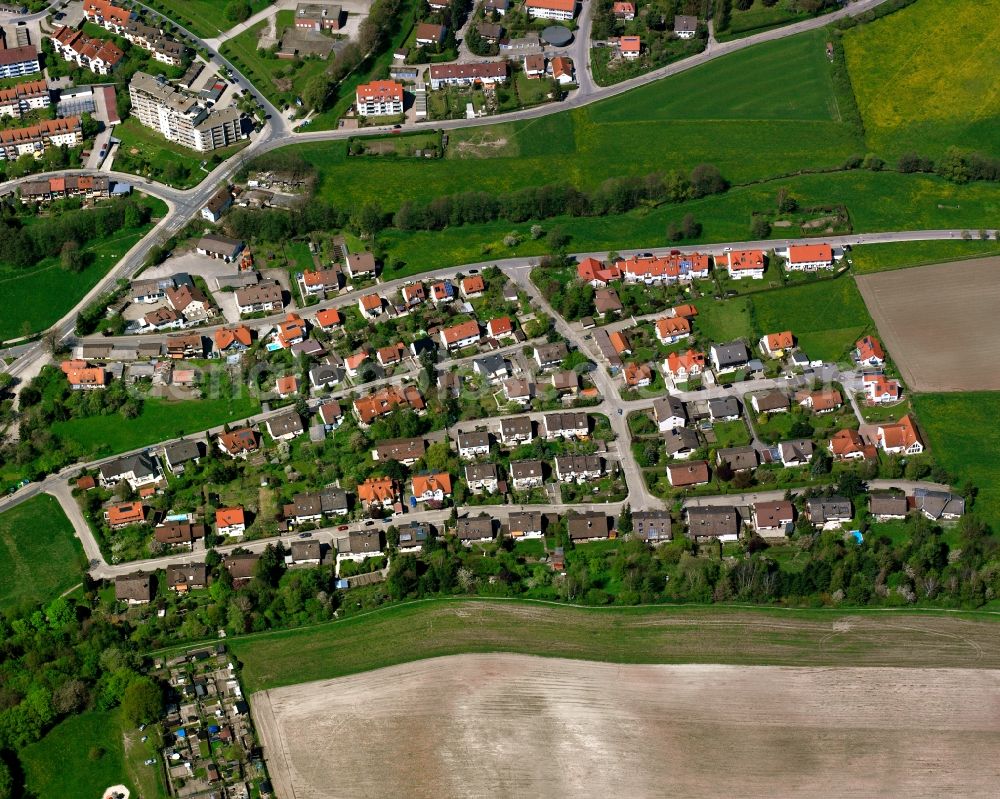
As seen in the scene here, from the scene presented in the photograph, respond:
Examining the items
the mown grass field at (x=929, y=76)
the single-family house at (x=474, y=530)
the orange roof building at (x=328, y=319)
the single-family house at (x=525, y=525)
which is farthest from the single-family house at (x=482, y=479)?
the mown grass field at (x=929, y=76)

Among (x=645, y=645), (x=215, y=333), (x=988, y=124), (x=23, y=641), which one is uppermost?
(x=988, y=124)

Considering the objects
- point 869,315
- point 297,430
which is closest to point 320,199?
point 297,430

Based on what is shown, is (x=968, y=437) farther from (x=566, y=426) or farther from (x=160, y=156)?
(x=160, y=156)

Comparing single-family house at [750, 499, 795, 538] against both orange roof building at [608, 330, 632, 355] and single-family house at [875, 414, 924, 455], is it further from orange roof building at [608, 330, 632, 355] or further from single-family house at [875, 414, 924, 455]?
orange roof building at [608, 330, 632, 355]

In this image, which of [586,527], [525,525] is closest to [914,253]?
[586,527]

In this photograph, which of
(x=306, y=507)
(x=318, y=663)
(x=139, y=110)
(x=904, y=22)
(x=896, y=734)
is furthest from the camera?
(x=904, y=22)

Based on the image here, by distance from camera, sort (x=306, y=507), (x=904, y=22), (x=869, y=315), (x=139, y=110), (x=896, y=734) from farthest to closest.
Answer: (x=904, y=22) → (x=139, y=110) → (x=869, y=315) → (x=306, y=507) → (x=896, y=734)

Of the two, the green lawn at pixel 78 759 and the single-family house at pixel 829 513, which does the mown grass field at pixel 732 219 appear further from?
the green lawn at pixel 78 759

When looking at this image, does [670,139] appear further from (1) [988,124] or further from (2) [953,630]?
(2) [953,630]
